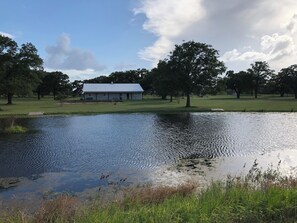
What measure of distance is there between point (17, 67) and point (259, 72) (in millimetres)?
78253

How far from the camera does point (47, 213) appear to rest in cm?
828

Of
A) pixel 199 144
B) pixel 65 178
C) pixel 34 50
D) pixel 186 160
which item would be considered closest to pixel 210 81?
pixel 34 50

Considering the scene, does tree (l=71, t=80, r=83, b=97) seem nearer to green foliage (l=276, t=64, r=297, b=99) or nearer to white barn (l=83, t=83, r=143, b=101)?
white barn (l=83, t=83, r=143, b=101)

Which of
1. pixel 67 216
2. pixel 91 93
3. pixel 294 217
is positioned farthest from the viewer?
pixel 91 93

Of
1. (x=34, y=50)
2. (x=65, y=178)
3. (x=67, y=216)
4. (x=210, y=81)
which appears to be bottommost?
(x=65, y=178)

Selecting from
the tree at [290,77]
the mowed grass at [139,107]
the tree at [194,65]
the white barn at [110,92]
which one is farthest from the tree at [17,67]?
the tree at [290,77]

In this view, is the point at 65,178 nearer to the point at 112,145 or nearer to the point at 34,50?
the point at 112,145

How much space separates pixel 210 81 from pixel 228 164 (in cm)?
4581

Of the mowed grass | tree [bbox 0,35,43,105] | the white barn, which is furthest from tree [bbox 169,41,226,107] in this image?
the white barn

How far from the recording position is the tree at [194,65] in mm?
61969

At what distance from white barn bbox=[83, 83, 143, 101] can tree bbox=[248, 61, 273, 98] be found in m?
37.5

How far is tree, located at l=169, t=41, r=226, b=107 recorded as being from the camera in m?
62.0

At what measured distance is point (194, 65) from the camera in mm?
62531

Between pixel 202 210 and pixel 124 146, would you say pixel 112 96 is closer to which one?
pixel 124 146
